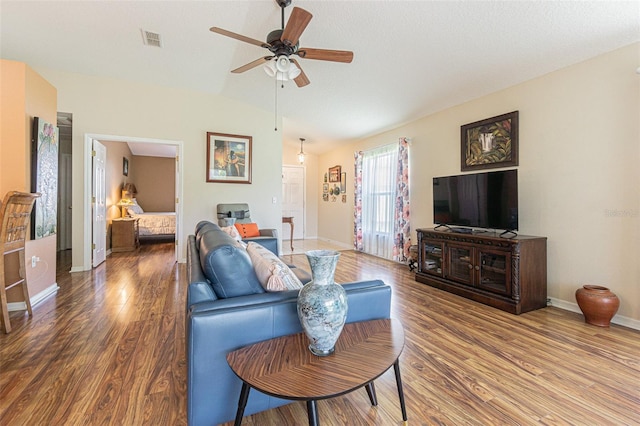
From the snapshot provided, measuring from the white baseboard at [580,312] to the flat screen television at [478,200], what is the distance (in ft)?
2.93

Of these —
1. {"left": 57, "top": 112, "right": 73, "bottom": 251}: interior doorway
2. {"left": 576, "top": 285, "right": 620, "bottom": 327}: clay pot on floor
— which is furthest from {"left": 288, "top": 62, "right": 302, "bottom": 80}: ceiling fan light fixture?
{"left": 57, "top": 112, "right": 73, "bottom": 251}: interior doorway

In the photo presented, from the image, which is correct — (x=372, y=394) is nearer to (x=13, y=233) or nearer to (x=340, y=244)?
(x=13, y=233)

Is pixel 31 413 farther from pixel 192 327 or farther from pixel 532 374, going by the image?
pixel 532 374

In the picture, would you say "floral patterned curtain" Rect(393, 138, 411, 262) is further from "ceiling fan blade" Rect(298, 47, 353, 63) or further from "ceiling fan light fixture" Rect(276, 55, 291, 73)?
"ceiling fan light fixture" Rect(276, 55, 291, 73)

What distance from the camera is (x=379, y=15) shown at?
270cm

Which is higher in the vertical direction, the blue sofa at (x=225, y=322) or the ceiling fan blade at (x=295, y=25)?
the ceiling fan blade at (x=295, y=25)

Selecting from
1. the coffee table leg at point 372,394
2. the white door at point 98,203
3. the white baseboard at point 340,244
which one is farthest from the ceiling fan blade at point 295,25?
the white baseboard at point 340,244

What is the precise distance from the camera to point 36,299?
296 centimetres

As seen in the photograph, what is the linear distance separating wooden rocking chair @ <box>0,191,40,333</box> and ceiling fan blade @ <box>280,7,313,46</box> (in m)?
2.55

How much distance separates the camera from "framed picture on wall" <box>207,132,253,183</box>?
17.1ft

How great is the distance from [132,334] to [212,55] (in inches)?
142

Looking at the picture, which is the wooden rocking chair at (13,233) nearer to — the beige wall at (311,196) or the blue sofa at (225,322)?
the blue sofa at (225,322)

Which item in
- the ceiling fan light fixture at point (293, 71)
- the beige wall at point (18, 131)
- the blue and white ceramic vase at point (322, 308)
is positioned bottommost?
the blue and white ceramic vase at point (322, 308)

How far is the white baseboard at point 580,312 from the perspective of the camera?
2.50 m
